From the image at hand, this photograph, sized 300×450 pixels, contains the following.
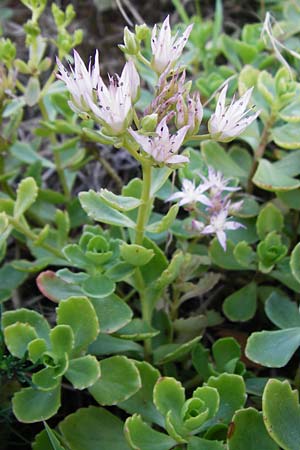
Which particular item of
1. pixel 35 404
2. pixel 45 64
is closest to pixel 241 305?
pixel 35 404

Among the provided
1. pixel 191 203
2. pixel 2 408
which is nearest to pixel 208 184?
pixel 191 203

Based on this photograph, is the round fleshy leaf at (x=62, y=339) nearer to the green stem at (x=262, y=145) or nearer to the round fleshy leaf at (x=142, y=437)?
the round fleshy leaf at (x=142, y=437)

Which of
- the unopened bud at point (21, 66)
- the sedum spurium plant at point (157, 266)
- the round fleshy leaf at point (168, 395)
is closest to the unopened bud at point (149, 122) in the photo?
the sedum spurium plant at point (157, 266)

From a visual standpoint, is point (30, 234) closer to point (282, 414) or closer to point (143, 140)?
point (143, 140)

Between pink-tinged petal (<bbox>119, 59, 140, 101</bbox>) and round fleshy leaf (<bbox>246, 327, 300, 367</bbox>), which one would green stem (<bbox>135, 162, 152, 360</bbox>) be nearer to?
pink-tinged petal (<bbox>119, 59, 140, 101</bbox>)

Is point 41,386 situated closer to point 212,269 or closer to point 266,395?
point 266,395

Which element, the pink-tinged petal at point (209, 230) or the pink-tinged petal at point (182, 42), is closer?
the pink-tinged petal at point (182, 42)

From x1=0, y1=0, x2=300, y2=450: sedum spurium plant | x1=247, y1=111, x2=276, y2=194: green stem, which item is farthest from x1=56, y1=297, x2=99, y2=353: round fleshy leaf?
x1=247, y1=111, x2=276, y2=194: green stem
